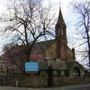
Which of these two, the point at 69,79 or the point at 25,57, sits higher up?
the point at 25,57

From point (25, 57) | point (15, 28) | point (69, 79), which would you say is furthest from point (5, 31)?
point (69, 79)

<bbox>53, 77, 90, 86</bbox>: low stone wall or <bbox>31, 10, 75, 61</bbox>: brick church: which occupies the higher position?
<bbox>31, 10, 75, 61</bbox>: brick church

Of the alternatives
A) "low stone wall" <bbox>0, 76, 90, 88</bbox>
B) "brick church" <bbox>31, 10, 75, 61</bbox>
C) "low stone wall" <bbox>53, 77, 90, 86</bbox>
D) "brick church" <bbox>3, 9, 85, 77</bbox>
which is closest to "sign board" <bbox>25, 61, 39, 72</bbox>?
"low stone wall" <bbox>0, 76, 90, 88</bbox>

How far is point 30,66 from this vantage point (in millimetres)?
45281

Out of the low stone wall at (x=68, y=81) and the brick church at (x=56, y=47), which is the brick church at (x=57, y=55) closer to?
the brick church at (x=56, y=47)

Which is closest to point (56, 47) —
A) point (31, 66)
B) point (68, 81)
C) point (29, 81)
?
point (68, 81)

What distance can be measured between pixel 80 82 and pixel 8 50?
1416 cm

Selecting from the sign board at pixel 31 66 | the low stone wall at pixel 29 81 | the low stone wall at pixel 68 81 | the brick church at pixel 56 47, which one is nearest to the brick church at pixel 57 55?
the brick church at pixel 56 47

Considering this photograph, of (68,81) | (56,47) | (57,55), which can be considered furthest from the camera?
(57,55)

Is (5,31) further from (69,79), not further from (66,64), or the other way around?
(66,64)

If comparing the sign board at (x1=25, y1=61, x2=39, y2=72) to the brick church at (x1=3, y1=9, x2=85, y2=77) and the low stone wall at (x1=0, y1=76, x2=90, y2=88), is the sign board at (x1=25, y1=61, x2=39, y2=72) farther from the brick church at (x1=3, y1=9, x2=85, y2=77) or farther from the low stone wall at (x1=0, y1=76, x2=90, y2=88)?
the brick church at (x1=3, y1=9, x2=85, y2=77)

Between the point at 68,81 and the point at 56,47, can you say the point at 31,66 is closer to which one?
the point at 68,81

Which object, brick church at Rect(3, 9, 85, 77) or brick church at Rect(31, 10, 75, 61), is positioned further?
brick church at Rect(31, 10, 75, 61)

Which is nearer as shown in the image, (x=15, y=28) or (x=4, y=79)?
(x=4, y=79)
